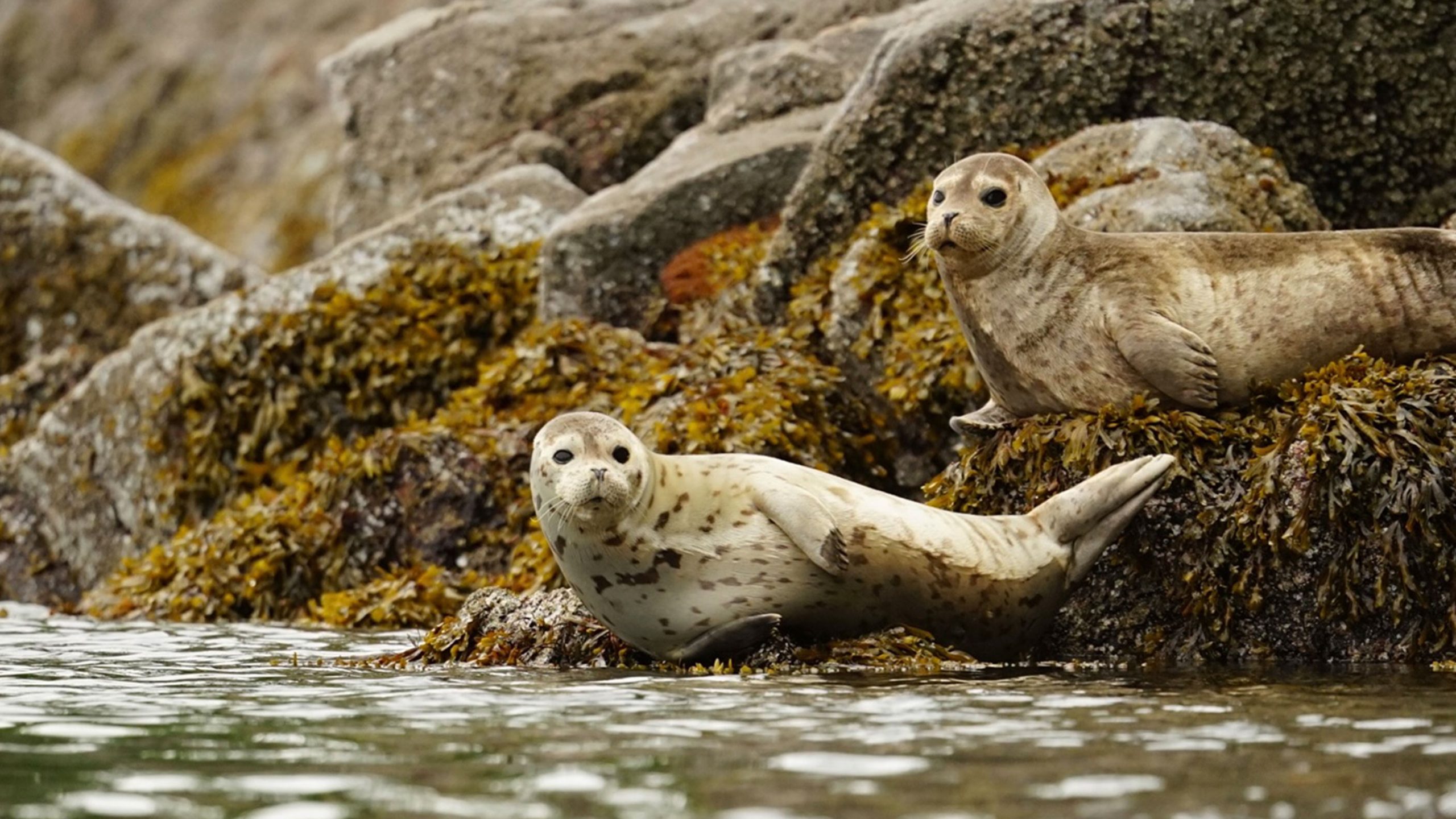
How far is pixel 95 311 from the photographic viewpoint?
1469cm

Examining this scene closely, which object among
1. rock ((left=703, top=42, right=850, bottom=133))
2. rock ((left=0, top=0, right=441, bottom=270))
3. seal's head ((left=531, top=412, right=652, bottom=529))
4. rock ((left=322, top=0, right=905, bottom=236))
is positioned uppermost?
rock ((left=0, top=0, right=441, bottom=270))

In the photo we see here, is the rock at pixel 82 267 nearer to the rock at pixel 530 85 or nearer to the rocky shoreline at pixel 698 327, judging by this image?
the rocky shoreline at pixel 698 327

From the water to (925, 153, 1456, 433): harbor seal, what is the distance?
136 centimetres

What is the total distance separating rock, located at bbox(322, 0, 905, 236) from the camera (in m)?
13.5

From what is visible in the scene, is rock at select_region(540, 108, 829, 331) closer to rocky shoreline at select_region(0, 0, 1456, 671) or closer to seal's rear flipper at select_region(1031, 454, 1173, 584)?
rocky shoreline at select_region(0, 0, 1456, 671)

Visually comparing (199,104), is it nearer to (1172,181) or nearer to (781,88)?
(781,88)

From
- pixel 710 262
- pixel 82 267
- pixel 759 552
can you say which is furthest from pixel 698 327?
pixel 82 267

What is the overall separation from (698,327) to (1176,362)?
13.9ft

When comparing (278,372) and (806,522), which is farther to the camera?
→ (278,372)

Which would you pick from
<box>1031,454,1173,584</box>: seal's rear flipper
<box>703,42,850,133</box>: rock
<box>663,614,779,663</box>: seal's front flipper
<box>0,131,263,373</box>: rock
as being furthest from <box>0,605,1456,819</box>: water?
<box>0,131,263,373</box>: rock

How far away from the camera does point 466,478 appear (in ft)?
31.2

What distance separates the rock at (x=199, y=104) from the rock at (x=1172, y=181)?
16227 mm

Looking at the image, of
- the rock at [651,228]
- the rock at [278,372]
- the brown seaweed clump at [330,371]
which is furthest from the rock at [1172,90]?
the rock at [278,372]

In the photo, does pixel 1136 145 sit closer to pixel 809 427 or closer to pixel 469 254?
pixel 809 427
